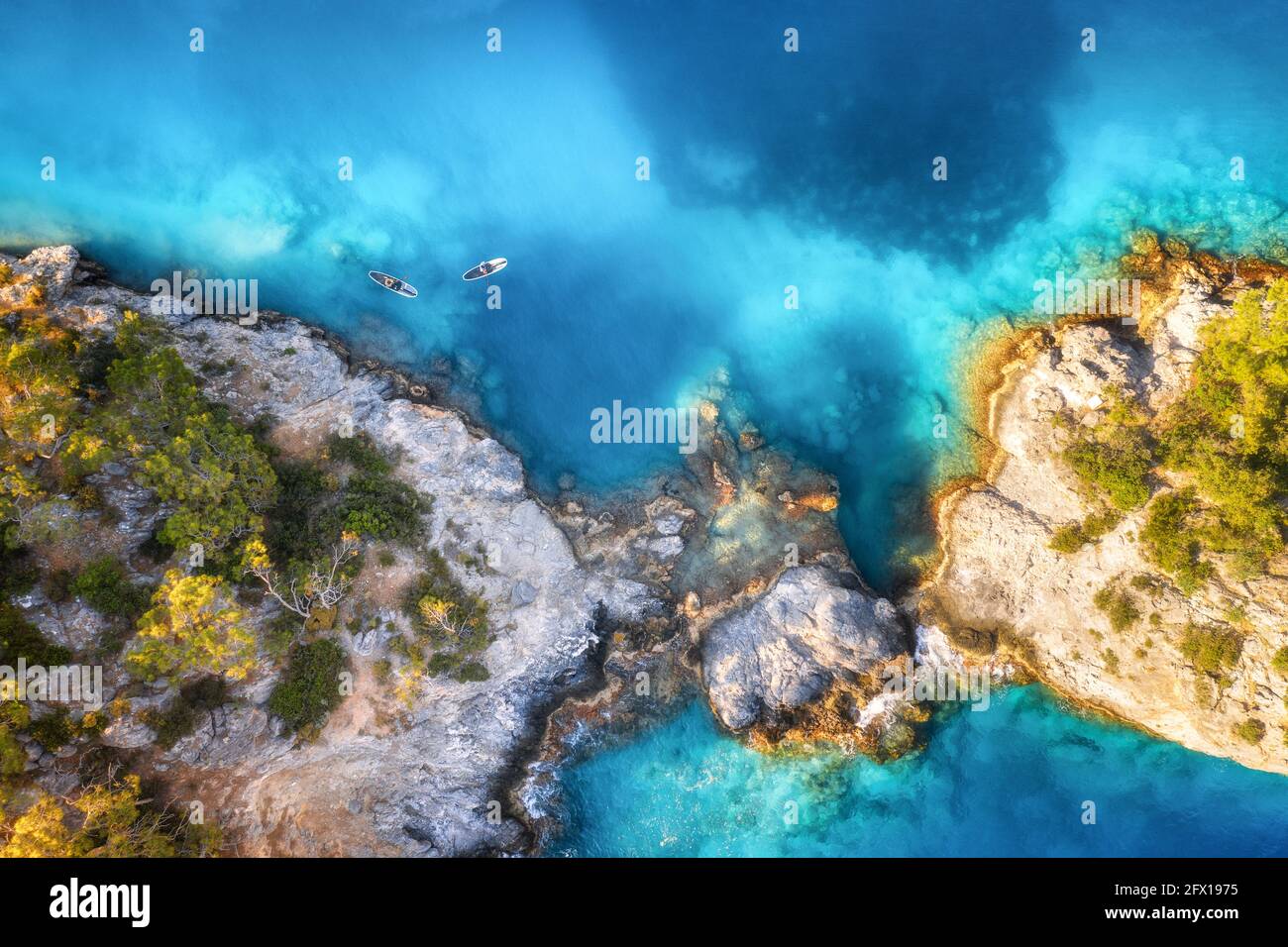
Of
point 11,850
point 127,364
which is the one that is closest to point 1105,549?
point 127,364

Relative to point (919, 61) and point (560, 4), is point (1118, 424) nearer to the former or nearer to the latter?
point (919, 61)

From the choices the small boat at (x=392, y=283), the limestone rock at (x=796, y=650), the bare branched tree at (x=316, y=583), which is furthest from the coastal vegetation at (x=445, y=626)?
the small boat at (x=392, y=283)

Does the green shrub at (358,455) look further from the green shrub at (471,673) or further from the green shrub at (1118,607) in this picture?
the green shrub at (1118,607)

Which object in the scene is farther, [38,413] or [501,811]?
[501,811]

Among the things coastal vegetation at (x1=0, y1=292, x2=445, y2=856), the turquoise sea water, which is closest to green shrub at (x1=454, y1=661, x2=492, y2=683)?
coastal vegetation at (x1=0, y1=292, x2=445, y2=856)

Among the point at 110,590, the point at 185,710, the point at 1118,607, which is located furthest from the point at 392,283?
the point at 1118,607
